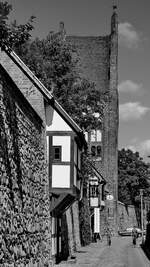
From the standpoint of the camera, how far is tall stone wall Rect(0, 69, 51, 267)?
13883 mm

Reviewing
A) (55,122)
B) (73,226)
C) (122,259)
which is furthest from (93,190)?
(55,122)

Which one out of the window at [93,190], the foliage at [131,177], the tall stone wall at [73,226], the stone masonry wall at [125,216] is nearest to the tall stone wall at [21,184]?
the tall stone wall at [73,226]

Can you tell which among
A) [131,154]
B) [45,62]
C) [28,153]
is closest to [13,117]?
[28,153]

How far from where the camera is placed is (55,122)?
26125mm

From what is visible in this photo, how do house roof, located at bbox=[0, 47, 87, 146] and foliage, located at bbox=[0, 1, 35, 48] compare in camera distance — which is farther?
house roof, located at bbox=[0, 47, 87, 146]

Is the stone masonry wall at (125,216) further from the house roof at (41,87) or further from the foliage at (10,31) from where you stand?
the foliage at (10,31)

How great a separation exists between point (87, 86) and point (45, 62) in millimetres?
3481

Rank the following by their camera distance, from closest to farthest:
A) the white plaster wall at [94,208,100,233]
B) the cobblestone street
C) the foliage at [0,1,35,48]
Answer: the foliage at [0,1,35,48], the cobblestone street, the white plaster wall at [94,208,100,233]

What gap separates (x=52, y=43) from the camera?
38219 millimetres

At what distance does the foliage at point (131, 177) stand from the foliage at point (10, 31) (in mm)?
75807

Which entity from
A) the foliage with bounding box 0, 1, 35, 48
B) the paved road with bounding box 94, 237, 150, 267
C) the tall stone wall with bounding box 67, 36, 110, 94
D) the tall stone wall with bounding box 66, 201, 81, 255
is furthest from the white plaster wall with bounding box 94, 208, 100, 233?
the foliage with bounding box 0, 1, 35, 48

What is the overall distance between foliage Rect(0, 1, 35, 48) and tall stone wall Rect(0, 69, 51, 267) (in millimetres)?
1384

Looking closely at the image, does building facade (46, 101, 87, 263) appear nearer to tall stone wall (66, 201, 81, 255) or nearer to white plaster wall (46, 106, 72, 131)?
white plaster wall (46, 106, 72, 131)

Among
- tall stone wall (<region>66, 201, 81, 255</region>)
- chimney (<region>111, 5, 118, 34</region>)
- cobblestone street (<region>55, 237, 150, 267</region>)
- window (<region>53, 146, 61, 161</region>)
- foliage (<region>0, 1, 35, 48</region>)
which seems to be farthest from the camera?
chimney (<region>111, 5, 118, 34</region>)
